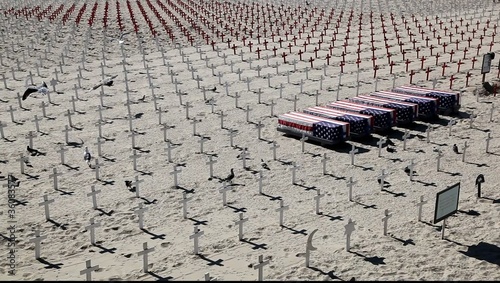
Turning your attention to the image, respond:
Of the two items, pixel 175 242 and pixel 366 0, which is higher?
pixel 366 0

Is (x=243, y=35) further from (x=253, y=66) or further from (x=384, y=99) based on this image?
(x=384, y=99)

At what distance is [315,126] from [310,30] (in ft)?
73.5

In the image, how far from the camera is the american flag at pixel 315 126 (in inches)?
664

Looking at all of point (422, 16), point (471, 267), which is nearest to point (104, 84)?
point (471, 267)

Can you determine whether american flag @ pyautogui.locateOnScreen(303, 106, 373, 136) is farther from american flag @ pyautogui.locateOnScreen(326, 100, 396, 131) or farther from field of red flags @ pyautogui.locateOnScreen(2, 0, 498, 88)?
field of red flags @ pyautogui.locateOnScreen(2, 0, 498, 88)

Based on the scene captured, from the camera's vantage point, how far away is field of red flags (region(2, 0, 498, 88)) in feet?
94.5

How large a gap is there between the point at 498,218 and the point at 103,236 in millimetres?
7990

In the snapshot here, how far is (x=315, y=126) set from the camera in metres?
17.3

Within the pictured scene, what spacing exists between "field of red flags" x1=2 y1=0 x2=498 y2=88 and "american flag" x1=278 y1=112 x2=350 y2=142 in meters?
7.58

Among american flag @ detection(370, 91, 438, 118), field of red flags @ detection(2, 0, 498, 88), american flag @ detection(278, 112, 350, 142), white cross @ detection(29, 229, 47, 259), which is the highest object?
field of red flags @ detection(2, 0, 498, 88)

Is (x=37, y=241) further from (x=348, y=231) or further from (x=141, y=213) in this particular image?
(x=348, y=231)

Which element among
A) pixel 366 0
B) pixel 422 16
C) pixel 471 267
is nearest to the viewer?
pixel 471 267

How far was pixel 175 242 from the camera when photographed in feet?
37.3

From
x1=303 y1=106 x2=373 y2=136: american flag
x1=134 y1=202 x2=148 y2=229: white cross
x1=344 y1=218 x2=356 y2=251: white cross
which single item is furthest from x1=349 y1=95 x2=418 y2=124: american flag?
x1=134 y1=202 x2=148 y2=229: white cross
